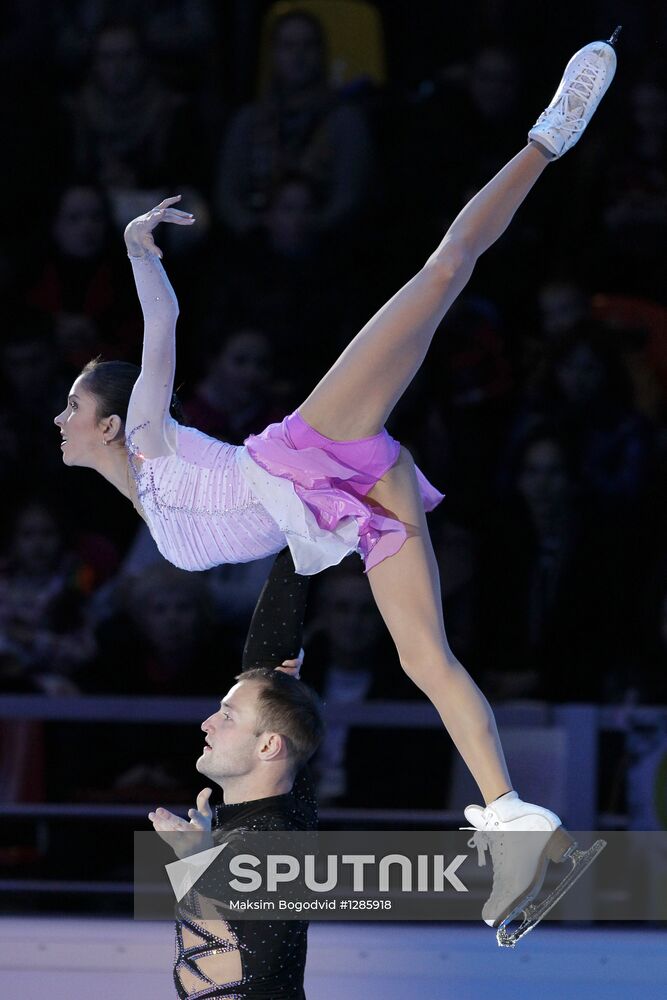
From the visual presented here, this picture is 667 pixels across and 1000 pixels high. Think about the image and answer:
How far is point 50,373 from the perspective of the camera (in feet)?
16.1

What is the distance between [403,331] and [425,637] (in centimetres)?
56

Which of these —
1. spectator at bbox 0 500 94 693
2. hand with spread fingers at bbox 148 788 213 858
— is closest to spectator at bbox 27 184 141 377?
spectator at bbox 0 500 94 693

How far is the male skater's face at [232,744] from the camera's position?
8.93 feet

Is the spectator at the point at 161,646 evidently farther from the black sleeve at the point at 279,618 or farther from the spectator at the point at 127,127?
the spectator at the point at 127,127

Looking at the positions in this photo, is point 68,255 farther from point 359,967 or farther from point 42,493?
point 359,967

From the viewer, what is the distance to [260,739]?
2.73 m

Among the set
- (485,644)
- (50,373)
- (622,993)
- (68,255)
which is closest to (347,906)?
(622,993)

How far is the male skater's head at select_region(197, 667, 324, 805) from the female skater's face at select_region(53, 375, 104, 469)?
1.85ft

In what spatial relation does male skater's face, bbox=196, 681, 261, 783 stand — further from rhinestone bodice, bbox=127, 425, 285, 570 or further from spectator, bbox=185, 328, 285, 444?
spectator, bbox=185, 328, 285, 444

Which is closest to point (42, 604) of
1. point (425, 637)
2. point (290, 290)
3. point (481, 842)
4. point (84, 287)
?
point (84, 287)

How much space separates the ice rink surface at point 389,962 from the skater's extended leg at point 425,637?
85 centimetres

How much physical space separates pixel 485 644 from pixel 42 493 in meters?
1.39

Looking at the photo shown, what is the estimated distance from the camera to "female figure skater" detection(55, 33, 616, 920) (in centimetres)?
281

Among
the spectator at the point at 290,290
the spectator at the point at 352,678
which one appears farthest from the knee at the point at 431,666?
the spectator at the point at 290,290
